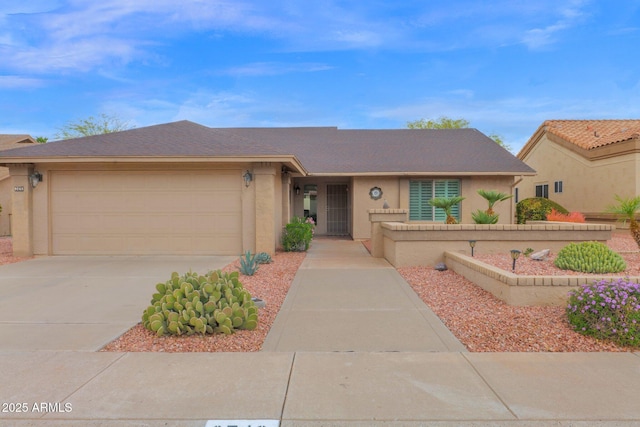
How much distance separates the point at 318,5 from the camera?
12750 mm

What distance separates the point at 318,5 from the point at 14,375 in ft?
39.6

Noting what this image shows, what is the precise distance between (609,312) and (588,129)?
21.3 metres

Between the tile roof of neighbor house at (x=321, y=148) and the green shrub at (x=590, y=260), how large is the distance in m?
7.42

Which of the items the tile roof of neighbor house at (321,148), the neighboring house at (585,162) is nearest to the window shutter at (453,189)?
the tile roof of neighbor house at (321,148)

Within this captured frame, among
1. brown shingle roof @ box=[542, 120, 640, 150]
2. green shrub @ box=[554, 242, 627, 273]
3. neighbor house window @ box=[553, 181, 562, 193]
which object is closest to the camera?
green shrub @ box=[554, 242, 627, 273]

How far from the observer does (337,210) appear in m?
20.0

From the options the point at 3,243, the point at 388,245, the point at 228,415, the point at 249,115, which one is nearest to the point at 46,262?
the point at 3,243

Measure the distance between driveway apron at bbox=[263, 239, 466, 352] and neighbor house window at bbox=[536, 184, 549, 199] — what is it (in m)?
17.6

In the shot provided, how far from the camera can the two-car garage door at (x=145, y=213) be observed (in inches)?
494

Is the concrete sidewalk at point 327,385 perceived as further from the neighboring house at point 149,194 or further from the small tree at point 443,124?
the small tree at point 443,124

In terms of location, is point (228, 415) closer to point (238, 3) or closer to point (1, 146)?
point (238, 3)

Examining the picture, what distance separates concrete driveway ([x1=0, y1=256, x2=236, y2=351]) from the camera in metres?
5.34

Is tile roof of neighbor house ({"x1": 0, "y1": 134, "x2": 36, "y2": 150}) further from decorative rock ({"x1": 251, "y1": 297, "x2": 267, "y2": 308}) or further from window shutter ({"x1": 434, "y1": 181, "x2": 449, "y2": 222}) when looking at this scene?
decorative rock ({"x1": 251, "y1": 297, "x2": 267, "y2": 308})

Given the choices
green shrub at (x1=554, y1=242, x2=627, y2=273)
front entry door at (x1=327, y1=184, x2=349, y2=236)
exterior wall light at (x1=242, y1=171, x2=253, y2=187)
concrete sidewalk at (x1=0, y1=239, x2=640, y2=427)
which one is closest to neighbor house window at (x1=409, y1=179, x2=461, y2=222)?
front entry door at (x1=327, y1=184, x2=349, y2=236)
